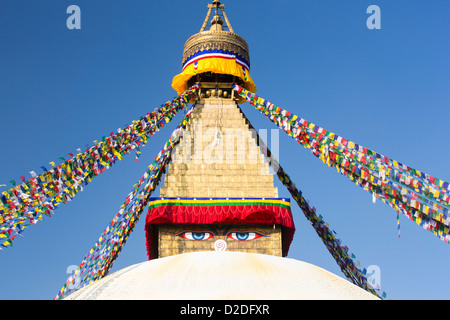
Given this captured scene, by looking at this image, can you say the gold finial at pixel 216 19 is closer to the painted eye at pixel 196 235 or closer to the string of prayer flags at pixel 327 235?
the string of prayer flags at pixel 327 235

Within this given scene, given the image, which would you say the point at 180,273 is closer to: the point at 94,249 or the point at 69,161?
the point at 69,161

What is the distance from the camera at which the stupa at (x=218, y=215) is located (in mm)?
4703

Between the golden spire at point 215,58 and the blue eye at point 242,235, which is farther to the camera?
the golden spire at point 215,58

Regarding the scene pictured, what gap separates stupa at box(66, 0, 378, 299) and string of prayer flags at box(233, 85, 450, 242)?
2.26 m

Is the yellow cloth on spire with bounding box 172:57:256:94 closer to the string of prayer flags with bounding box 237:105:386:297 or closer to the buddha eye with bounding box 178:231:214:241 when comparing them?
the string of prayer flags with bounding box 237:105:386:297

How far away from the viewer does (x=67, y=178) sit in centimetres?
1009

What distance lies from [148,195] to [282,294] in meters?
10.1

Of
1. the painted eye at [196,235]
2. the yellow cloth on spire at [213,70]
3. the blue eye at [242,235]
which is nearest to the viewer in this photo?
the painted eye at [196,235]

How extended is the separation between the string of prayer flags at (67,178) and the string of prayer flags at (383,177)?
13.3 feet

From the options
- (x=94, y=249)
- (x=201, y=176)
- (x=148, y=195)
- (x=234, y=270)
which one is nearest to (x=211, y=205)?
(x=201, y=176)

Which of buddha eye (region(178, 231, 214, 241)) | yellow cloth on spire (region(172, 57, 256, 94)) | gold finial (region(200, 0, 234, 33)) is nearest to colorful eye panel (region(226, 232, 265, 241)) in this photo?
buddha eye (region(178, 231, 214, 241))

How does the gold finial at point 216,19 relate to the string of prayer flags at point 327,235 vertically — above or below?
above

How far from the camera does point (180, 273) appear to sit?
486cm

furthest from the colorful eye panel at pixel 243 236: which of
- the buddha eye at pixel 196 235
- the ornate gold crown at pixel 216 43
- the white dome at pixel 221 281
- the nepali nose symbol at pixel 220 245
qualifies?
the white dome at pixel 221 281
